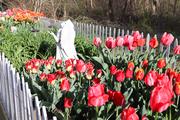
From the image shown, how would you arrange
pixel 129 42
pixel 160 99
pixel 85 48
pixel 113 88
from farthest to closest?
pixel 85 48
pixel 129 42
pixel 113 88
pixel 160 99

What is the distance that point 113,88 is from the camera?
10.5 ft

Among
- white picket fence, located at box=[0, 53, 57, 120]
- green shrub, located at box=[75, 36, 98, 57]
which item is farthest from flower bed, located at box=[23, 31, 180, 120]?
green shrub, located at box=[75, 36, 98, 57]

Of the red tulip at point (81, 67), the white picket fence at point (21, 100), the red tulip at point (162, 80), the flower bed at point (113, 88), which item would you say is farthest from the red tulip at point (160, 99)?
the red tulip at point (81, 67)

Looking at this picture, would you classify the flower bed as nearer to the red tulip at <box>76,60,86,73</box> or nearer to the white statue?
the red tulip at <box>76,60,86,73</box>

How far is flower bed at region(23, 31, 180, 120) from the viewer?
2307 millimetres

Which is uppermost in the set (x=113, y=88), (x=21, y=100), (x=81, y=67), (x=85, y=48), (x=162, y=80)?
(x=162, y=80)

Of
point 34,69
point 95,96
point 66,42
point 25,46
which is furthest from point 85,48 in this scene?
point 95,96

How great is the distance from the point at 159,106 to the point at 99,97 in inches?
16.4

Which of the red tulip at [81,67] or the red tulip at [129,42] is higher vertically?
the red tulip at [129,42]

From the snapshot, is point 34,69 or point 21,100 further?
point 34,69

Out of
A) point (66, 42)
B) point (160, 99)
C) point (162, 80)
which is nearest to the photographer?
point (160, 99)

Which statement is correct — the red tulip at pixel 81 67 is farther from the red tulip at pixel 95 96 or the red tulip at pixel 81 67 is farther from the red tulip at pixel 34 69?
the red tulip at pixel 95 96

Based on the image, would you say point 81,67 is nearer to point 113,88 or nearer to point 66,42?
point 113,88

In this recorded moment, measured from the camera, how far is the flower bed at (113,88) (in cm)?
231
